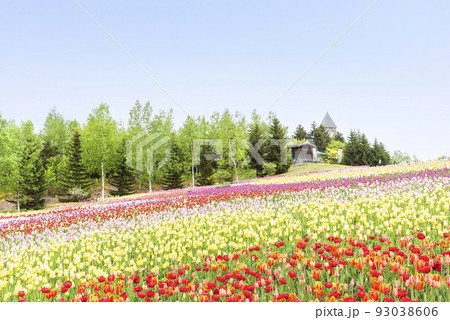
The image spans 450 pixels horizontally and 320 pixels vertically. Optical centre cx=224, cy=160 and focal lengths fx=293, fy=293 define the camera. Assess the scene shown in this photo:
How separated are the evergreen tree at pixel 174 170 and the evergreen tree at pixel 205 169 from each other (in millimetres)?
3231

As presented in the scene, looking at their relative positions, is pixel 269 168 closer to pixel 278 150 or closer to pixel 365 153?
pixel 278 150

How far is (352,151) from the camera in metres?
62.4

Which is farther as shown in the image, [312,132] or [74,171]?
[312,132]

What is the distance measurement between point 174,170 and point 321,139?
51038 mm

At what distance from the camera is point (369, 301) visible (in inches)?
106

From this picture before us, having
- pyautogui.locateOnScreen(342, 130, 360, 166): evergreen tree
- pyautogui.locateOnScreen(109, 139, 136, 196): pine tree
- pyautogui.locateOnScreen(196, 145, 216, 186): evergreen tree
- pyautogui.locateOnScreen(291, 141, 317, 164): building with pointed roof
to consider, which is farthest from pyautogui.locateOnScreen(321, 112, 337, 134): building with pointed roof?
pyautogui.locateOnScreen(109, 139, 136, 196): pine tree

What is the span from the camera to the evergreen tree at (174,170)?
150 feet

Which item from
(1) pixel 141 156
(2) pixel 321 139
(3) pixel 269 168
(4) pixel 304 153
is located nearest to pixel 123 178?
(1) pixel 141 156

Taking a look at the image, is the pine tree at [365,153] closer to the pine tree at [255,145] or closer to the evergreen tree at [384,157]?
the evergreen tree at [384,157]

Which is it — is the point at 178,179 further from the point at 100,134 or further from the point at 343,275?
the point at 343,275

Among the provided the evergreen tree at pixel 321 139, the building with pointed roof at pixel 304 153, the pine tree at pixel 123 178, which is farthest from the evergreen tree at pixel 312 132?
the pine tree at pixel 123 178

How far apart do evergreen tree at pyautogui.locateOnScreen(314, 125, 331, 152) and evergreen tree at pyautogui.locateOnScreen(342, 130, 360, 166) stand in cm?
1583

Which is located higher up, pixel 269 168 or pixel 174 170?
pixel 174 170

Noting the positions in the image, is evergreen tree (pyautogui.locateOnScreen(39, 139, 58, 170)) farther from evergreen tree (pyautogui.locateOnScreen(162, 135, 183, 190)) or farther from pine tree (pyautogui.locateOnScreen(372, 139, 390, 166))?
pine tree (pyautogui.locateOnScreen(372, 139, 390, 166))
